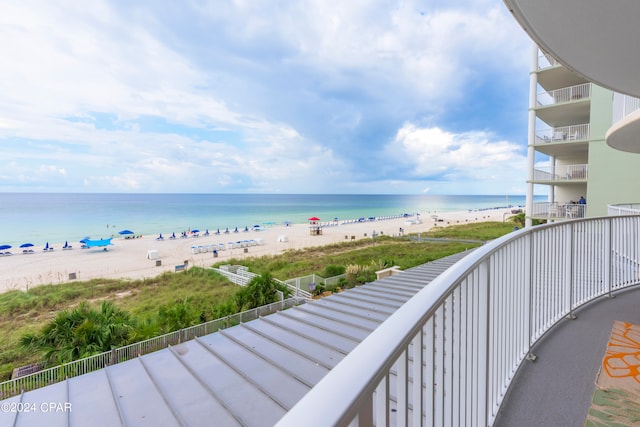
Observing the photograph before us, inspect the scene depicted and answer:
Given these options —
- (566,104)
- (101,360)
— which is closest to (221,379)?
(101,360)

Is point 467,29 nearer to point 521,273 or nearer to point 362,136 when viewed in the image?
point 521,273

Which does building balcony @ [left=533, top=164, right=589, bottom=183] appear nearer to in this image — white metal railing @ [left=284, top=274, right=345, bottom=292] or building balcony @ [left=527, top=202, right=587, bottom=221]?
building balcony @ [left=527, top=202, right=587, bottom=221]

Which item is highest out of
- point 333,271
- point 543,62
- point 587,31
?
point 543,62

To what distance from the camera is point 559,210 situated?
16.3m

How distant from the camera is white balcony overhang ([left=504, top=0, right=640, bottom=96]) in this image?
1.97 meters

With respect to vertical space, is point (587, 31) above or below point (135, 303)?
above

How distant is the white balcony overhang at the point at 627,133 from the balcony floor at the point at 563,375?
2.16 metres

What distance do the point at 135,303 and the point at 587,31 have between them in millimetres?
16309

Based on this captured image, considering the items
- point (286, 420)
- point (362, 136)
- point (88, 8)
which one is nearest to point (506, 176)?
point (362, 136)

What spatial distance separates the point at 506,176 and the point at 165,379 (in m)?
98.1

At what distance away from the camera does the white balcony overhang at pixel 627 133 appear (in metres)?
3.28

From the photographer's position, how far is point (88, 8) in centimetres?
2598

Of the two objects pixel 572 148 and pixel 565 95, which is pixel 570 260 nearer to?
pixel 572 148

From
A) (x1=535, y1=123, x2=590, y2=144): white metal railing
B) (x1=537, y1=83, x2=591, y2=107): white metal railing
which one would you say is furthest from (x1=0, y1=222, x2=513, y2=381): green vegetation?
(x1=537, y1=83, x2=591, y2=107): white metal railing
